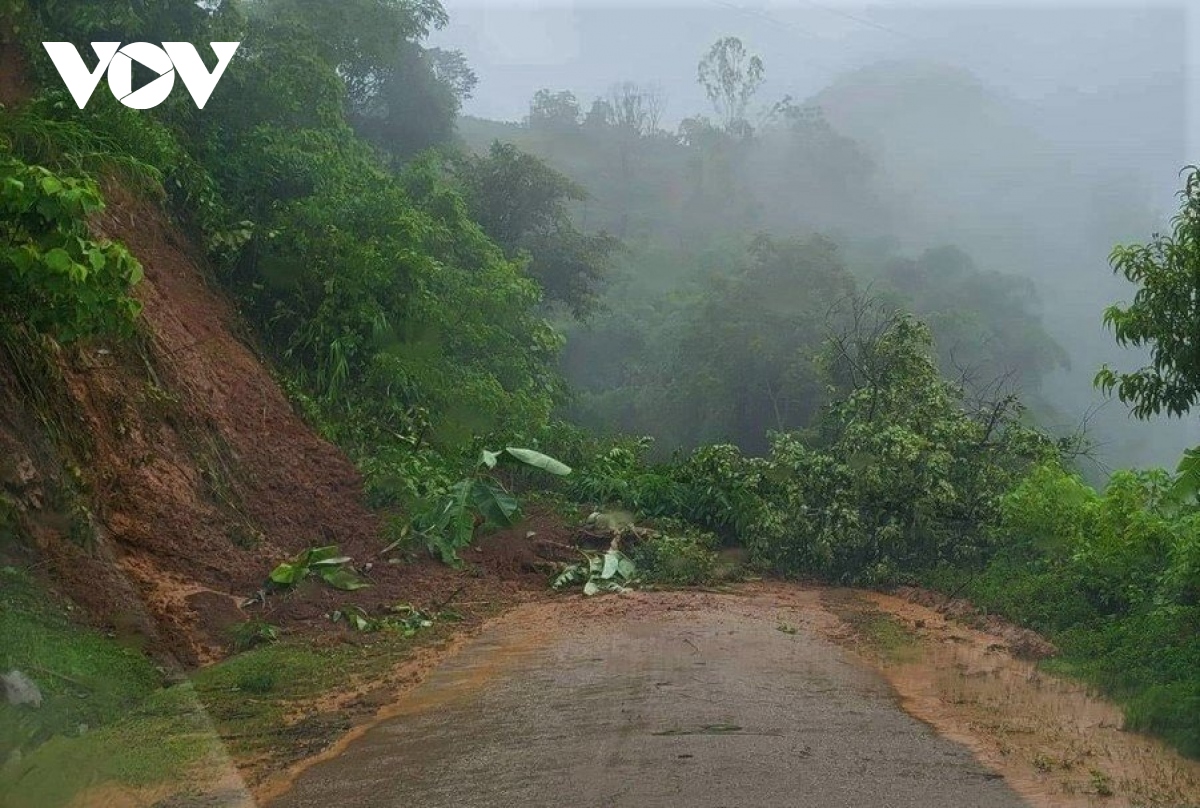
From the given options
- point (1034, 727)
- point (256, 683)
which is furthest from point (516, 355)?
point (1034, 727)

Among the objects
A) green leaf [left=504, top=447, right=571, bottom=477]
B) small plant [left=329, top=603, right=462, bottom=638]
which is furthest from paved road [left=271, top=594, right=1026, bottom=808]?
green leaf [left=504, top=447, right=571, bottom=477]

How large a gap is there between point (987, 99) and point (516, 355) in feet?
203

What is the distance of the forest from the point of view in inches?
364

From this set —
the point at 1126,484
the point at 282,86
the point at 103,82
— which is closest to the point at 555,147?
the point at 282,86

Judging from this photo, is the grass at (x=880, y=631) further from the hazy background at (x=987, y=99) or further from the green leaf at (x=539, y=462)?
the hazy background at (x=987, y=99)

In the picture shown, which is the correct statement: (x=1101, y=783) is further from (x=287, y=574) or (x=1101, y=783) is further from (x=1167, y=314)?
(x=287, y=574)

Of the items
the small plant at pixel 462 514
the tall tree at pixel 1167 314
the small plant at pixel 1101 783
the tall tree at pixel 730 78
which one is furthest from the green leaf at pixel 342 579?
the tall tree at pixel 730 78

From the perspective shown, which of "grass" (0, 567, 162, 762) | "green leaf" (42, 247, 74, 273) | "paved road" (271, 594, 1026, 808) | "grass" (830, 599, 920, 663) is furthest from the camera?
"grass" (830, 599, 920, 663)

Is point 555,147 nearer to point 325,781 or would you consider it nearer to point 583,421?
point 583,421

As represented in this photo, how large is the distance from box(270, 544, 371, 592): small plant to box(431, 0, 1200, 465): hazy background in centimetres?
3605

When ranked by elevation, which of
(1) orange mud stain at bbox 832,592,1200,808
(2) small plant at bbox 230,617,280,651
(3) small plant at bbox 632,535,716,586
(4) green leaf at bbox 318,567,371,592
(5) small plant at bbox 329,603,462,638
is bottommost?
(5) small plant at bbox 329,603,462,638

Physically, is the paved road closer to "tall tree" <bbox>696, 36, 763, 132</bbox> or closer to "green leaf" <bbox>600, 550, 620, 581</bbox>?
"green leaf" <bbox>600, 550, 620, 581</bbox>

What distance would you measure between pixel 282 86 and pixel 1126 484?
1418 centimetres

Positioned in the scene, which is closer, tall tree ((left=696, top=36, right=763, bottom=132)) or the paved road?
the paved road
